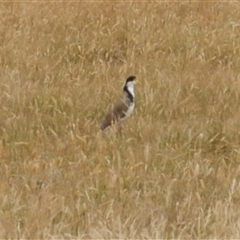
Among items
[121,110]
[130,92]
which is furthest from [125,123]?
[130,92]

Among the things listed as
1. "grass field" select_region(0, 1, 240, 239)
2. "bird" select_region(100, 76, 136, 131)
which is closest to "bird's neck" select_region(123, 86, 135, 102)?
"bird" select_region(100, 76, 136, 131)

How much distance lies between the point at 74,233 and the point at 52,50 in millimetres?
4002

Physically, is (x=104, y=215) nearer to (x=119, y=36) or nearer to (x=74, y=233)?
(x=74, y=233)

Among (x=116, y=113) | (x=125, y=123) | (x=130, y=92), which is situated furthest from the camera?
(x=130, y=92)

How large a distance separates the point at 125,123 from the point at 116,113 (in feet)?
0.52

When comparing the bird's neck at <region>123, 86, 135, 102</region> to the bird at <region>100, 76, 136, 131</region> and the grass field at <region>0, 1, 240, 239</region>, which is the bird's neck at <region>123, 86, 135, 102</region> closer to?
the bird at <region>100, 76, 136, 131</region>

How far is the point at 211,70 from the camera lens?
6.83m

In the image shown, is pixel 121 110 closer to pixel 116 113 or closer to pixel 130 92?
pixel 116 113

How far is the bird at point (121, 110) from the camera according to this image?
5138mm

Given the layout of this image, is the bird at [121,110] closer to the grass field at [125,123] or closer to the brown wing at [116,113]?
the brown wing at [116,113]

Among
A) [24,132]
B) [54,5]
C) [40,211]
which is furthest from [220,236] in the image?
[54,5]

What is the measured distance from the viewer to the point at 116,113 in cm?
525

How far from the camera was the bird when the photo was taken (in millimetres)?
5138

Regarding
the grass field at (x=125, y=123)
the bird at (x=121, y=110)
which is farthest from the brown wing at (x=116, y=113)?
the grass field at (x=125, y=123)
